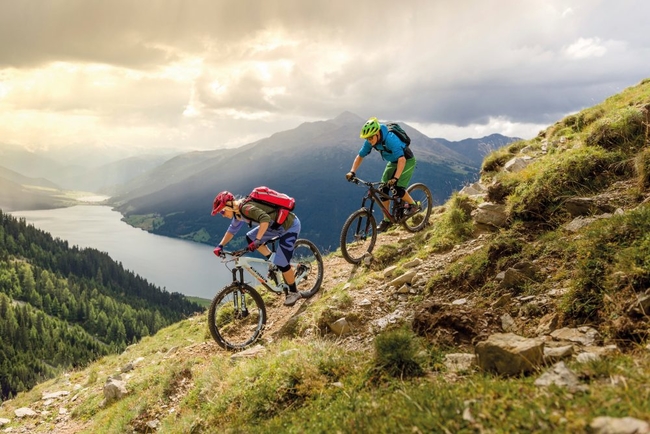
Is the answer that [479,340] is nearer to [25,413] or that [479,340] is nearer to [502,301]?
[502,301]

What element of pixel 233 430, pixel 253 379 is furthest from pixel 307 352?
pixel 233 430

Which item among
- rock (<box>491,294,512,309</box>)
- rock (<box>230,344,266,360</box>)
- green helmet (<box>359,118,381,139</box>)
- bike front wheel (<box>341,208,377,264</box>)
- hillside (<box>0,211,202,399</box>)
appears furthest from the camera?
hillside (<box>0,211,202,399</box>)

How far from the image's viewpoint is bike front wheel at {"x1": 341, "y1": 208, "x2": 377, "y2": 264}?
481 inches

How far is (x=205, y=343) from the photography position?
416 inches

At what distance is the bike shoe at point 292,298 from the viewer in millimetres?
10484

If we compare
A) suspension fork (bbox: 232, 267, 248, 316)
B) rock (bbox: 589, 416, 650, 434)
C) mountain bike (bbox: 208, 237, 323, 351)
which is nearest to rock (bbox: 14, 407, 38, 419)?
mountain bike (bbox: 208, 237, 323, 351)

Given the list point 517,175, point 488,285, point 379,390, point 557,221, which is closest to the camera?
point 379,390

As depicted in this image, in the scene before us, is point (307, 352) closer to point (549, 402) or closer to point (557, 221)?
point (549, 402)

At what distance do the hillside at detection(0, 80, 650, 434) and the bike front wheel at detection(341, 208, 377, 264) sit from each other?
1174 millimetres

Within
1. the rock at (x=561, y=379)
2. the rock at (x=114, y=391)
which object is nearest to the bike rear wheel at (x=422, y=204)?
the rock at (x=114, y=391)

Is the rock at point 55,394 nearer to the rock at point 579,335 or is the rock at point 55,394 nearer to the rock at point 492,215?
the rock at point 492,215

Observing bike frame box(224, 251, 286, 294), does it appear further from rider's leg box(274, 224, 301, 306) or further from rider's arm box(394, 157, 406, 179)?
rider's arm box(394, 157, 406, 179)

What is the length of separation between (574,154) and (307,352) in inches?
295

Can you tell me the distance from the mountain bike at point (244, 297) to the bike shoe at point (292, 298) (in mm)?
212
